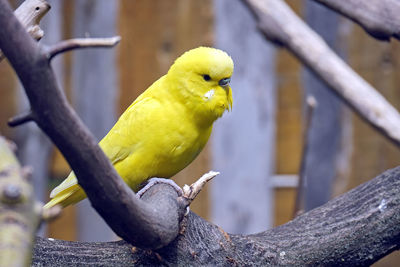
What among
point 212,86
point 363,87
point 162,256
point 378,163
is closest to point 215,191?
point 378,163

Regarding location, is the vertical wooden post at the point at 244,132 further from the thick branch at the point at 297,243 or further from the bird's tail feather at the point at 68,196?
the thick branch at the point at 297,243

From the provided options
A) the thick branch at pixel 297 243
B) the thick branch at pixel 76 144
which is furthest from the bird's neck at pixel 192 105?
the thick branch at pixel 76 144

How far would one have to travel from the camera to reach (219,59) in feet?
5.29

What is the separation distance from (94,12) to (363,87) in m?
1.45

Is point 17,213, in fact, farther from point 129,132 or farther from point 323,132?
point 323,132

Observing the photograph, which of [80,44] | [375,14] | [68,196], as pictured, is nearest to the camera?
[80,44]

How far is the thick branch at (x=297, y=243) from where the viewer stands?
135cm

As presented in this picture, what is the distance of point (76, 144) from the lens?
92cm

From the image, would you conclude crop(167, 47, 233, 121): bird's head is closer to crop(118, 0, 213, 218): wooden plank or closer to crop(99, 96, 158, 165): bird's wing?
crop(99, 96, 158, 165): bird's wing

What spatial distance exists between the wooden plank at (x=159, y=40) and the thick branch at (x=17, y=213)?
8.15ft

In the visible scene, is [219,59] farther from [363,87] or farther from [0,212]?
[0,212]

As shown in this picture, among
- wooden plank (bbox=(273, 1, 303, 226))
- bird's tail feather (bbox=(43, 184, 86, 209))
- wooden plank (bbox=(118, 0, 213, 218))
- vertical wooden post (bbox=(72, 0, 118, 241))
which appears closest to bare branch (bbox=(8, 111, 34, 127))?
bird's tail feather (bbox=(43, 184, 86, 209))

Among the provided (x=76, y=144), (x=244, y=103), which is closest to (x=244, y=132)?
(x=244, y=103)

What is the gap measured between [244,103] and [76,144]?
1.94 m
